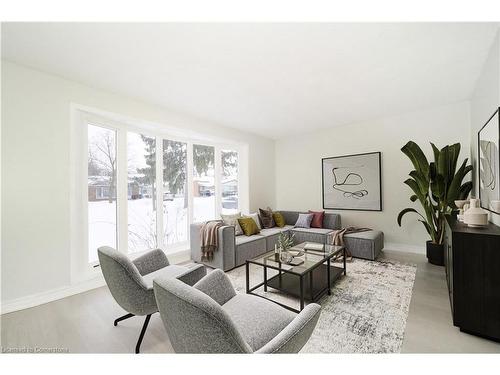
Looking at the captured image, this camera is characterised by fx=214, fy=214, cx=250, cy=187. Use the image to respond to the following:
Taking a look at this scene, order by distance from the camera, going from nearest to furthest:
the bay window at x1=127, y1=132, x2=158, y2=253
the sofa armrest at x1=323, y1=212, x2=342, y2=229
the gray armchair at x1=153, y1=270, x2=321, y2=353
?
the gray armchair at x1=153, y1=270, x2=321, y2=353, the bay window at x1=127, y1=132, x2=158, y2=253, the sofa armrest at x1=323, y1=212, x2=342, y2=229

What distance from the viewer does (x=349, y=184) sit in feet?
14.7

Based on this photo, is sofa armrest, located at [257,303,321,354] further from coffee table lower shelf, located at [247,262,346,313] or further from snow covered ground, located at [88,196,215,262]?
snow covered ground, located at [88,196,215,262]

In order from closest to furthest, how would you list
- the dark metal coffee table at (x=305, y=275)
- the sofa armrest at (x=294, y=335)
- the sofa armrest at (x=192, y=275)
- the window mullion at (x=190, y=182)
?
the sofa armrest at (x=294, y=335) → the sofa armrest at (x=192, y=275) → the dark metal coffee table at (x=305, y=275) → the window mullion at (x=190, y=182)

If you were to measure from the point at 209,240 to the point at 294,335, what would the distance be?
234cm

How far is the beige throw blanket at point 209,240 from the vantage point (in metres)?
3.22

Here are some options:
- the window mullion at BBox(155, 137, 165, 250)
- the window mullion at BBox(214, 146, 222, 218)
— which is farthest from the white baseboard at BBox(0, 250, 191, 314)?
the window mullion at BBox(214, 146, 222, 218)

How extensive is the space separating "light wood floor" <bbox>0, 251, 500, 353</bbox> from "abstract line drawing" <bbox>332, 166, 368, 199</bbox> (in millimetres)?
2191

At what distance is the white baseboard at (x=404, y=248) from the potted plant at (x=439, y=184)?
1.77 feet

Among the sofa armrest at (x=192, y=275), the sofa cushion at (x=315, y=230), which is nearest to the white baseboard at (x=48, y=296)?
the sofa armrest at (x=192, y=275)

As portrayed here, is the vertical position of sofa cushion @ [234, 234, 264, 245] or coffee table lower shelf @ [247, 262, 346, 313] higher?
sofa cushion @ [234, 234, 264, 245]

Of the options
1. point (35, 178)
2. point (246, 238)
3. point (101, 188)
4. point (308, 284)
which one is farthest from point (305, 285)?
point (35, 178)

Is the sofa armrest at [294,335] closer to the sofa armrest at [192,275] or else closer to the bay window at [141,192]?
the sofa armrest at [192,275]

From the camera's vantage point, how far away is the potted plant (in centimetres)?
298

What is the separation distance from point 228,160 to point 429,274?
396 cm
